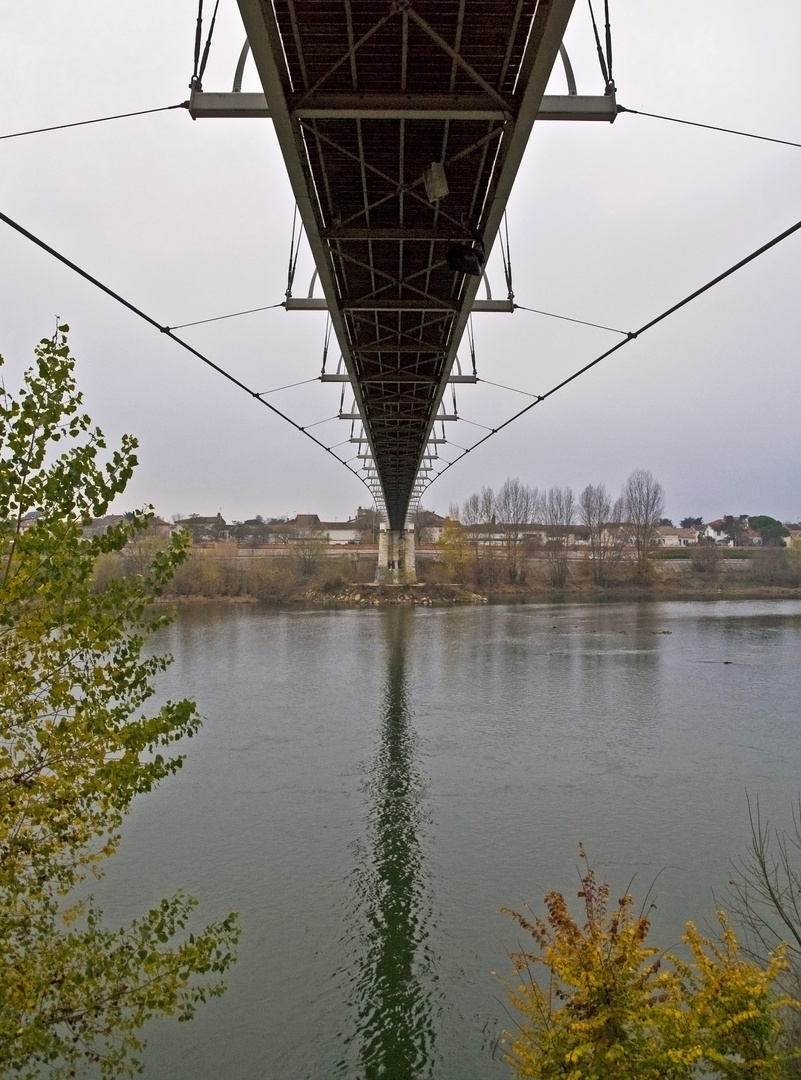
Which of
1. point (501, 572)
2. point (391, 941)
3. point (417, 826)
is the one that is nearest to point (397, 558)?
point (501, 572)

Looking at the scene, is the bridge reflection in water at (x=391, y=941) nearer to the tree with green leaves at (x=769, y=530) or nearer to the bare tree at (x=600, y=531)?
the bare tree at (x=600, y=531)

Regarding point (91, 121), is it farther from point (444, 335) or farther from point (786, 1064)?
point (786, 1064)

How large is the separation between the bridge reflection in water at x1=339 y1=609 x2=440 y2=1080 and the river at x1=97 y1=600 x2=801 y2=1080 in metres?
0.02


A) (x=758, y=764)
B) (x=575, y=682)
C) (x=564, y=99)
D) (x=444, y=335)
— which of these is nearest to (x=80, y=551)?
(x=564, y=99)

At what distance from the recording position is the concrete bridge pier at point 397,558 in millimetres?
51469

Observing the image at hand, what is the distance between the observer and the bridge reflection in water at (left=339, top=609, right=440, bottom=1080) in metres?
5.71

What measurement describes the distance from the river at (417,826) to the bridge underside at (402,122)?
19.0 feet

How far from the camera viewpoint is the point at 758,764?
12.4 meters

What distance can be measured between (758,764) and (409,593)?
37.3 m

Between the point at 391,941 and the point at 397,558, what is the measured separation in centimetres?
4478

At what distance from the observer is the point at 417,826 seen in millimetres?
→ 10102

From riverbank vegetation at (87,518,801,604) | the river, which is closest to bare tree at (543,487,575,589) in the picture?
riverbank vegetation at (87,518,801,604)

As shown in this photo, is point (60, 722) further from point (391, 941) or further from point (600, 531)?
point (600, 531)

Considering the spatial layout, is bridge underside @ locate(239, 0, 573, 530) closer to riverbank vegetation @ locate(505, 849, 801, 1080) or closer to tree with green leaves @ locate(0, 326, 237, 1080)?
tree with green leaves @ locate(0, 326, 237, 1080)
